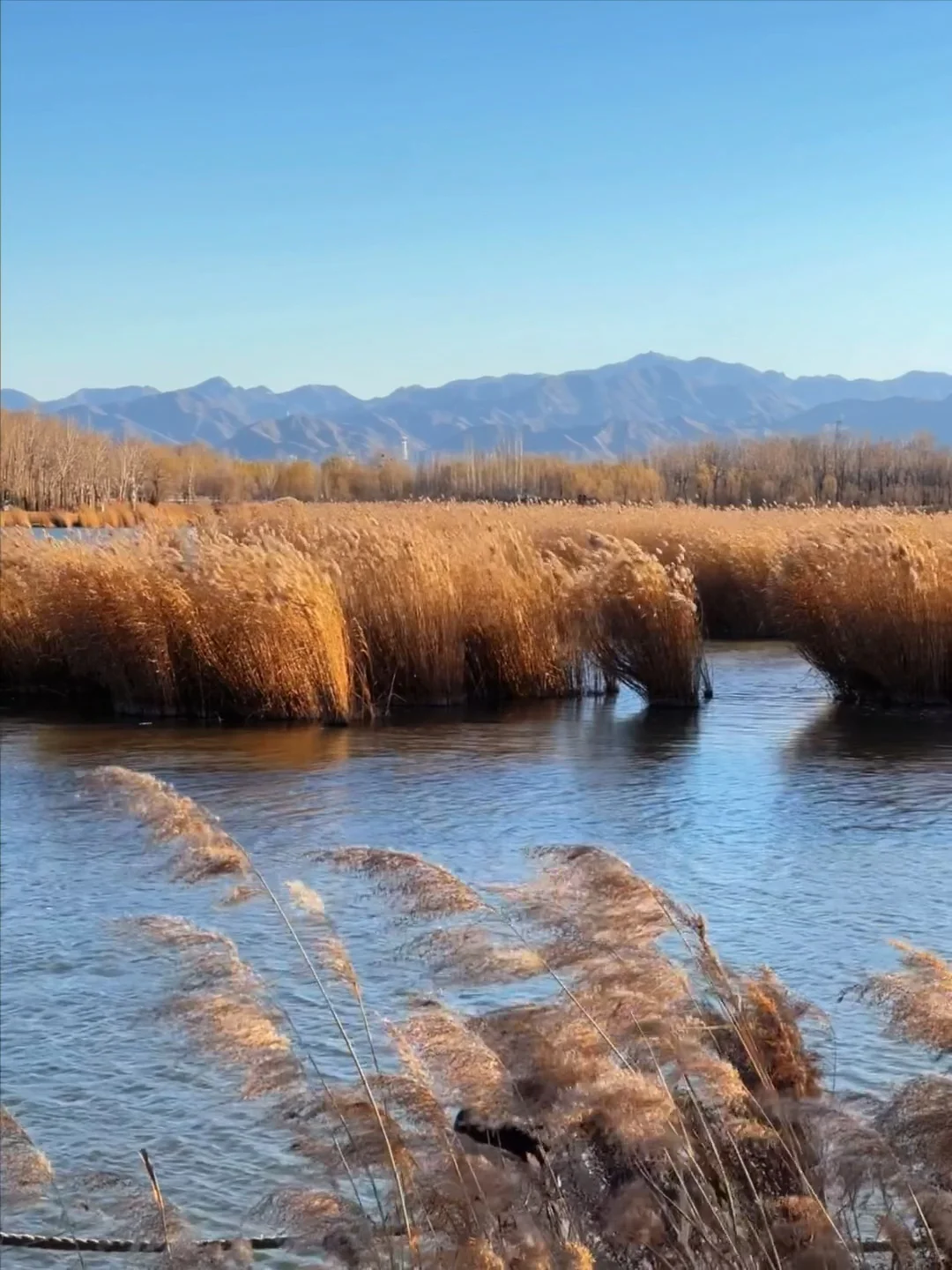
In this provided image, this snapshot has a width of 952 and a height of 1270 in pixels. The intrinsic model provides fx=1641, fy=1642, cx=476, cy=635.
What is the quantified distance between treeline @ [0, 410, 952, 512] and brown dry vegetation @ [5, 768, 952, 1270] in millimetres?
40701

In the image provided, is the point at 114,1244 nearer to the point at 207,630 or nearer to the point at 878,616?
the point at 207,630

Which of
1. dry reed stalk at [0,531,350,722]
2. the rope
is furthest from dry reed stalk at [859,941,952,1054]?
dry reed stalk at [0,531,350,722]

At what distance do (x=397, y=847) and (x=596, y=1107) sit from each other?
660 cm

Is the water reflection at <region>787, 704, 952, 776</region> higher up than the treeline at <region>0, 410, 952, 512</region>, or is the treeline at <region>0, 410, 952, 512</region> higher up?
the treeline at <region>0, 410, 952, 512</region>

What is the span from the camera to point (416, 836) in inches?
393

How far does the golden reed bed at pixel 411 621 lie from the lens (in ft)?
49.0

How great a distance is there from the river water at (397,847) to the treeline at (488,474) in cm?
3116

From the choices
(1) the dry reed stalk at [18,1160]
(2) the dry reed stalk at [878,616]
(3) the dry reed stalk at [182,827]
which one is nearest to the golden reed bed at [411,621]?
(2) the dry reed stalk at [878,616]

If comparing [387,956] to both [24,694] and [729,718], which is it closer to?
[729,718]

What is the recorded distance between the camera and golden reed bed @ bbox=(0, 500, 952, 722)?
588 inches

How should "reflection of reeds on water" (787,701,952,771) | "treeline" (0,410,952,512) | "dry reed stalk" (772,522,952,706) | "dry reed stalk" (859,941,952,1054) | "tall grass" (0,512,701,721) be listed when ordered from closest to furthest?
"dry reed stalk" (859,941,952,1054) → "reflection of reeds on water" (787,701,952,771) → "tall grass" (0,512,701,721) → "dry reed stalk" (772,522,952,706) → "treeline" (0,410,952,512)

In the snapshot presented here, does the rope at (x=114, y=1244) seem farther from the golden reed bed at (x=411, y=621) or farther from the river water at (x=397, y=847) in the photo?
the golden reed bed at (x=411, y=621)

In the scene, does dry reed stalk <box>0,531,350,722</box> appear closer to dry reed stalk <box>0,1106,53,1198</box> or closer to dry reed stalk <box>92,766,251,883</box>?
dry reed stalk <box>92,766,251,883</box>

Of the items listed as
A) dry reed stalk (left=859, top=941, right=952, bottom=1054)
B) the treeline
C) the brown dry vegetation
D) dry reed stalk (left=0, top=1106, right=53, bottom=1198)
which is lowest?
dry reed stalk (left=0, top=1106, right=53, bottom=1198)
